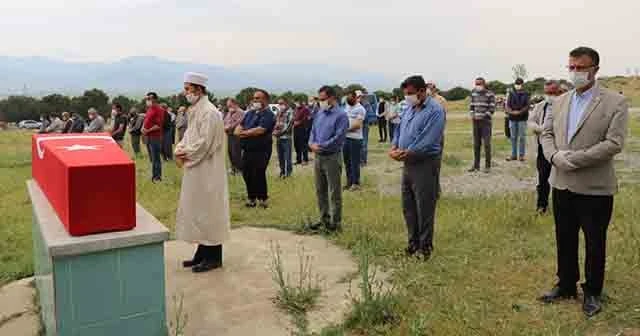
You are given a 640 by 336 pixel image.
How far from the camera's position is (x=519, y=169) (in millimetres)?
11305

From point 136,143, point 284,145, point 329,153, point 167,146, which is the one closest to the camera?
point 329,153

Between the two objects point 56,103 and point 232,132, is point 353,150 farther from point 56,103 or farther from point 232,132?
point 56,103

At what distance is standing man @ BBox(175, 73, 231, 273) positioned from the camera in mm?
4988

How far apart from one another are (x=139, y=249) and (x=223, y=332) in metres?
0.96

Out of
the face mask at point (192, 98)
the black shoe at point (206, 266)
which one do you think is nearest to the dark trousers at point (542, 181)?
the black shoe at point (206, 266)

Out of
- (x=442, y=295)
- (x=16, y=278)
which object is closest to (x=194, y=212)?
(x=16, y=278)

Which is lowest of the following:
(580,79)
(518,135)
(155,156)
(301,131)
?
(155,156)

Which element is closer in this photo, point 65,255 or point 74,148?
point 65,255

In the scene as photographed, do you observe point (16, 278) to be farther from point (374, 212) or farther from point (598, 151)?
point (598, 151)

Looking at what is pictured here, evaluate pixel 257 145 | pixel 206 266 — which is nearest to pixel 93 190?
pixel 206 266

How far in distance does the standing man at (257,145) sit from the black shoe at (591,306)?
5.02 metres

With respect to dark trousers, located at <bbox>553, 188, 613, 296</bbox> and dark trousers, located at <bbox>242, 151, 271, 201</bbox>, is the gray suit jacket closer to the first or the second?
dark trousers, located at <bbox>553, 188, 613, 296</bbox>

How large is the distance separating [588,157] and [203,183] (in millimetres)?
3122

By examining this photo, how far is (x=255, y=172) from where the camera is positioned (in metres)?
8.28
